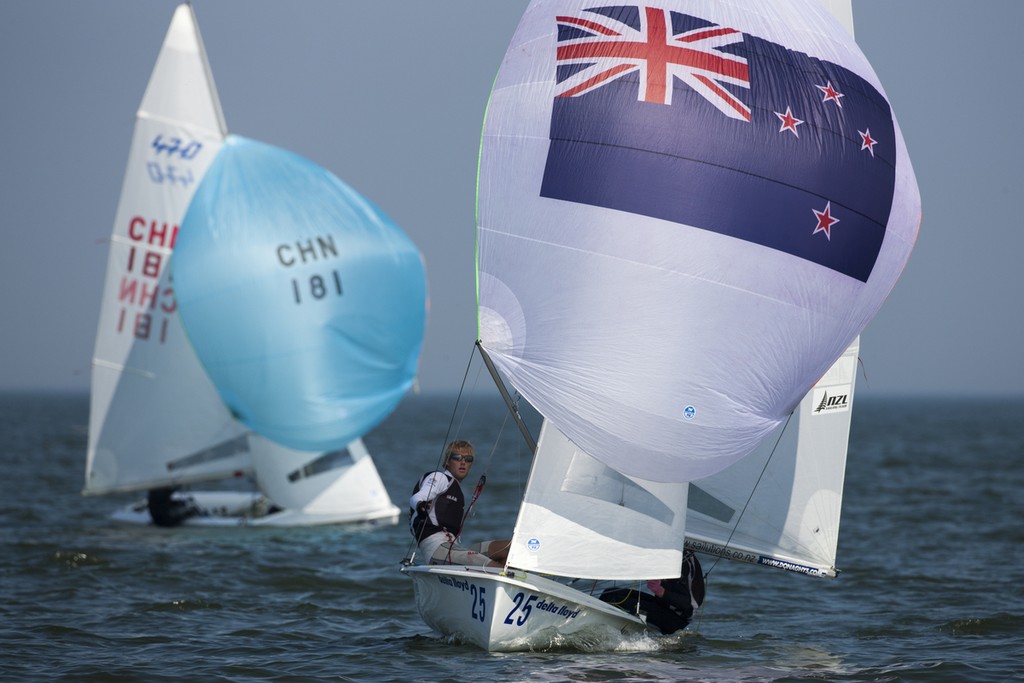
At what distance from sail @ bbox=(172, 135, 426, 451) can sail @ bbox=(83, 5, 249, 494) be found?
0.35 meters

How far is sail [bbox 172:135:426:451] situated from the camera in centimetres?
1675

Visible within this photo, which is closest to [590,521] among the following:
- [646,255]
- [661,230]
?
[646,255]

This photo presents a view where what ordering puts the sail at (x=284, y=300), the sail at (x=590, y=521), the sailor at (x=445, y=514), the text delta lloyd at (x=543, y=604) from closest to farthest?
1. the text delta lloyd at (x=543, y=604)
2. the sail at (x=590, y=521)
3. the sailor at (x=445, y=514)
4. the sail at (x=284, y=300)

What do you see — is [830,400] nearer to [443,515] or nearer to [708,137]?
[708,137]

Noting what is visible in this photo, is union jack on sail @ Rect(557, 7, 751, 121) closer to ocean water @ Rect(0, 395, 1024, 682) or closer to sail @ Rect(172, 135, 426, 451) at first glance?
ocean water @ Rect(0, 395, 1024, 682)

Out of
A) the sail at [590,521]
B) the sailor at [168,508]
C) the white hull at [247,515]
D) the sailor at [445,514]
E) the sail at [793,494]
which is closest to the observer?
the sail at [590,521]

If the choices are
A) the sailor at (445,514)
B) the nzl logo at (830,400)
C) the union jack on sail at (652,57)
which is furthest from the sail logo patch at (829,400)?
the sailor at (445,514)

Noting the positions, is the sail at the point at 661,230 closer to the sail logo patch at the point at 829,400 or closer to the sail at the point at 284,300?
the sail logo patch at the point at 829,400

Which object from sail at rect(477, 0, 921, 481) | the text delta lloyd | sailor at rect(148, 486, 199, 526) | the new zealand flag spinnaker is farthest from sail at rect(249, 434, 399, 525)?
the new zealand flag spinnaker

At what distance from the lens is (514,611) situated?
28.1 feet

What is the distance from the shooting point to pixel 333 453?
17.5 meters

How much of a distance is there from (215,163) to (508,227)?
32.7 ft

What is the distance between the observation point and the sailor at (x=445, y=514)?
29.3 ft

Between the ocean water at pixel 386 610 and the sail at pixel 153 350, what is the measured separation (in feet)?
3.54
